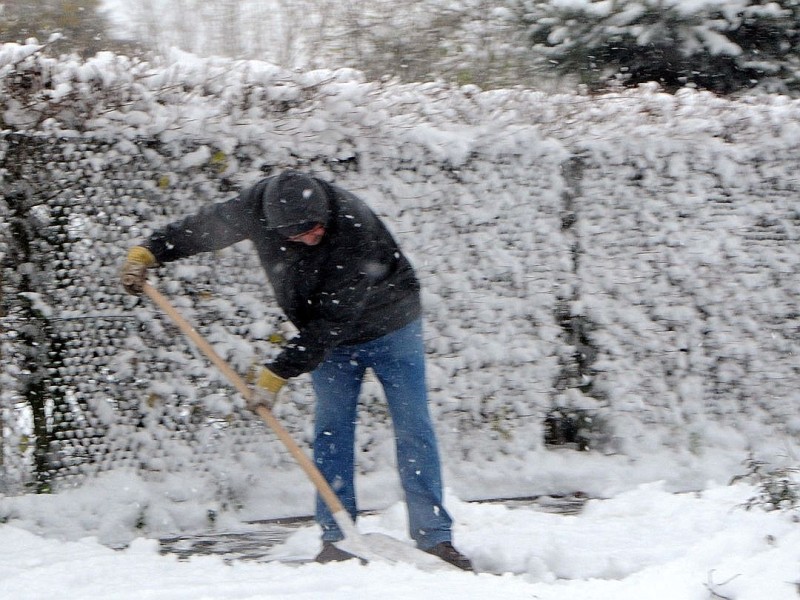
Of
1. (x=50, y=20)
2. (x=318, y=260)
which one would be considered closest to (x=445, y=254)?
(x=318, y=260)

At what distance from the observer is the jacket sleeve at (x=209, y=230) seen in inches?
146

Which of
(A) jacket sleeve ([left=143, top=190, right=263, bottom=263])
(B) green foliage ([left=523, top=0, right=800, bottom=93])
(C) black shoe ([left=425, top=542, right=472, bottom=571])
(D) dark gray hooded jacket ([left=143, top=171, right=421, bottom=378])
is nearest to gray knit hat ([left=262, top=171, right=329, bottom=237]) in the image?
(D) dark gray hooded jacket ([left=143, top=171, right=421, bottom=378])

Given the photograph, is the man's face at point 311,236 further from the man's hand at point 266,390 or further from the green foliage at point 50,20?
the green foliage at point 50,20

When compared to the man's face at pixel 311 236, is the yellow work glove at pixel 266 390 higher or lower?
lower

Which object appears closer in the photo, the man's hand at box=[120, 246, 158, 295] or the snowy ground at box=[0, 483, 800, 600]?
the snowy ground at box=[0, 483, 800, 600]

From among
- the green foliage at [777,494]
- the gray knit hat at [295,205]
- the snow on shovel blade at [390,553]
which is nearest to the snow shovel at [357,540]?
the snow on shovel blade at [390,553]

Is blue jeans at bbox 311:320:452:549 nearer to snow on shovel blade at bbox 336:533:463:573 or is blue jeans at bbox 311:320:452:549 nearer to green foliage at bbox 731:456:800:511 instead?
snow on shovel blade at bbox 336:533:463:573

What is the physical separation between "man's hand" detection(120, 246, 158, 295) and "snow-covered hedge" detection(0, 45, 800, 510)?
546mm

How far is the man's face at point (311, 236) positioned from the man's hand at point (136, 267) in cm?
72

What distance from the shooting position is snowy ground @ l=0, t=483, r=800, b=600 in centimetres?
303

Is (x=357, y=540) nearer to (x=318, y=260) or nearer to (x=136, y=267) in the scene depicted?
(x=318, y=260)

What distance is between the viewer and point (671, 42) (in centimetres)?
827

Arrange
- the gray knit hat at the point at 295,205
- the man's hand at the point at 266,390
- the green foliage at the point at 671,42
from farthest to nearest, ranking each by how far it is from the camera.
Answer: the green foliage at the point at 671,42 → the man's hand at the point at 266,390 → the gray knit hat at the point at 295,205

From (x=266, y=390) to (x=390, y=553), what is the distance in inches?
32.3
